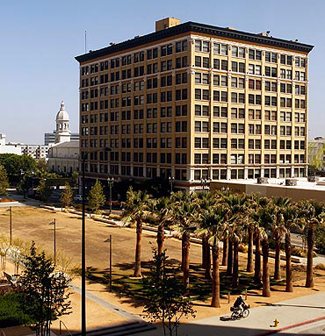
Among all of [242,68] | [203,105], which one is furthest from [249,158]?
[242,68]

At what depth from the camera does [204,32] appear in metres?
93.9

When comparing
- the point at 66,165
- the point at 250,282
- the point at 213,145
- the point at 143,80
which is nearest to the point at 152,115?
the point at 143,80

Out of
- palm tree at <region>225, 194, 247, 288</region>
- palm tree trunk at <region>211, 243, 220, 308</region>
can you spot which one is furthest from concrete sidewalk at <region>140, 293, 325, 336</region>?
palm tree at <region>225, 194, 247, 288</region>

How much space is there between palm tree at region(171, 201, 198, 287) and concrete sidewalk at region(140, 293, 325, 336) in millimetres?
Answer: 5884

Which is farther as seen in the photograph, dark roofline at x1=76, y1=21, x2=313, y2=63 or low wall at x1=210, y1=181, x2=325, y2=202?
dark roofline at x1=76, y1=21, x2=313, y2=63

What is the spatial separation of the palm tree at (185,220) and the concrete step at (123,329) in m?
6.57

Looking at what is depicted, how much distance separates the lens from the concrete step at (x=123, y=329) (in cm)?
2978

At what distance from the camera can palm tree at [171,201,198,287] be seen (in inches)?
1437

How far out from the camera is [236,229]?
35.5m

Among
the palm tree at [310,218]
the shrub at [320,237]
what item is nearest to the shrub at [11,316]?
the palm tree at [310,218]

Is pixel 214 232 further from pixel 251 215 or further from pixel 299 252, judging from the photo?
pixel 299 252

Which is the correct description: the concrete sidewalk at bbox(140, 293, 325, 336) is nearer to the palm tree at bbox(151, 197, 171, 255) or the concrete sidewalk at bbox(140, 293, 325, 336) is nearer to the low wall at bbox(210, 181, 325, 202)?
the palm tree at bbox(151, 197, 171, 255)

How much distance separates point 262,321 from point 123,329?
8.81 metres

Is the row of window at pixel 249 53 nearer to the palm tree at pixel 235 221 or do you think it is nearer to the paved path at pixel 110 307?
the palm tree at pixel 235 221
